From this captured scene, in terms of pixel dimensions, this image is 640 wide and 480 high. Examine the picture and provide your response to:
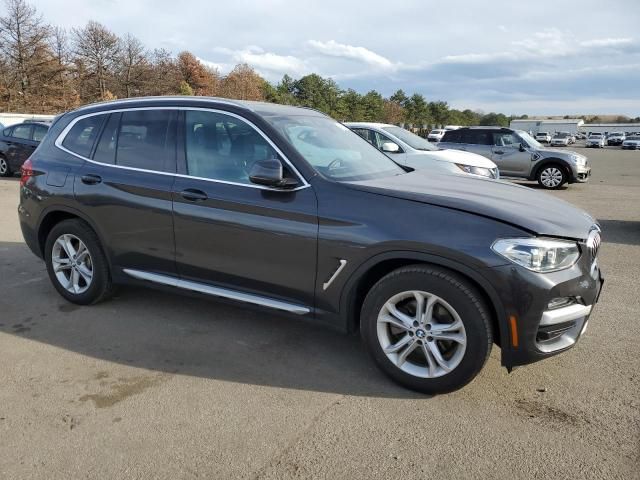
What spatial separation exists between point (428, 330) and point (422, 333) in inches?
1.7

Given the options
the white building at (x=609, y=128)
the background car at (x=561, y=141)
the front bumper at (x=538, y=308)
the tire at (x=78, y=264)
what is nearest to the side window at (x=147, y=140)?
the tire at (x=78, y=264)

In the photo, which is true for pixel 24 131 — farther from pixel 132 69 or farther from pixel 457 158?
pixel 132 69

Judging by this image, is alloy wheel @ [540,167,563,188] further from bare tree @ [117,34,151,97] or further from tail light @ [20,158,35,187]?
bare tree @ [117,34,151,97]

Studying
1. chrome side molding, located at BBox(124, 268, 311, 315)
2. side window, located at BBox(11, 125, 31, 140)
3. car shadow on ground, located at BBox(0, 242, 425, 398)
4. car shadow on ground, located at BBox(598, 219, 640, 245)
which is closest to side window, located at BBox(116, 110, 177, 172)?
chrome side molding, located at BBox(124, 268, 311, 315)

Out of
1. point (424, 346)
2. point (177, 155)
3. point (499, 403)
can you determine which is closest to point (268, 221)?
point (177, 155)

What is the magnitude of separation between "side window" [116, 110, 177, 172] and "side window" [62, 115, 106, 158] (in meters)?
0.20

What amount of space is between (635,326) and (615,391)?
1.27 m

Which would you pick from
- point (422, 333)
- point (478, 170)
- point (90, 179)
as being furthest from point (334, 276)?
point (478, 170)

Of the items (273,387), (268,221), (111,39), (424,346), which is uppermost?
(111,39)

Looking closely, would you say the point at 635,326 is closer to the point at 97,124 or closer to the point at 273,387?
the point at 273,387

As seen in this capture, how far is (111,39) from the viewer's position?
52.6 m

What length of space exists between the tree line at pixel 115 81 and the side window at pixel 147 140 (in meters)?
45.3

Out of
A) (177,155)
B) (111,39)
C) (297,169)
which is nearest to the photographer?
(297,169)

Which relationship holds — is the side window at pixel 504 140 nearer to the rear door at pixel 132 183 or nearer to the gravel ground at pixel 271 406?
the gravel ground at pixel 271 406
